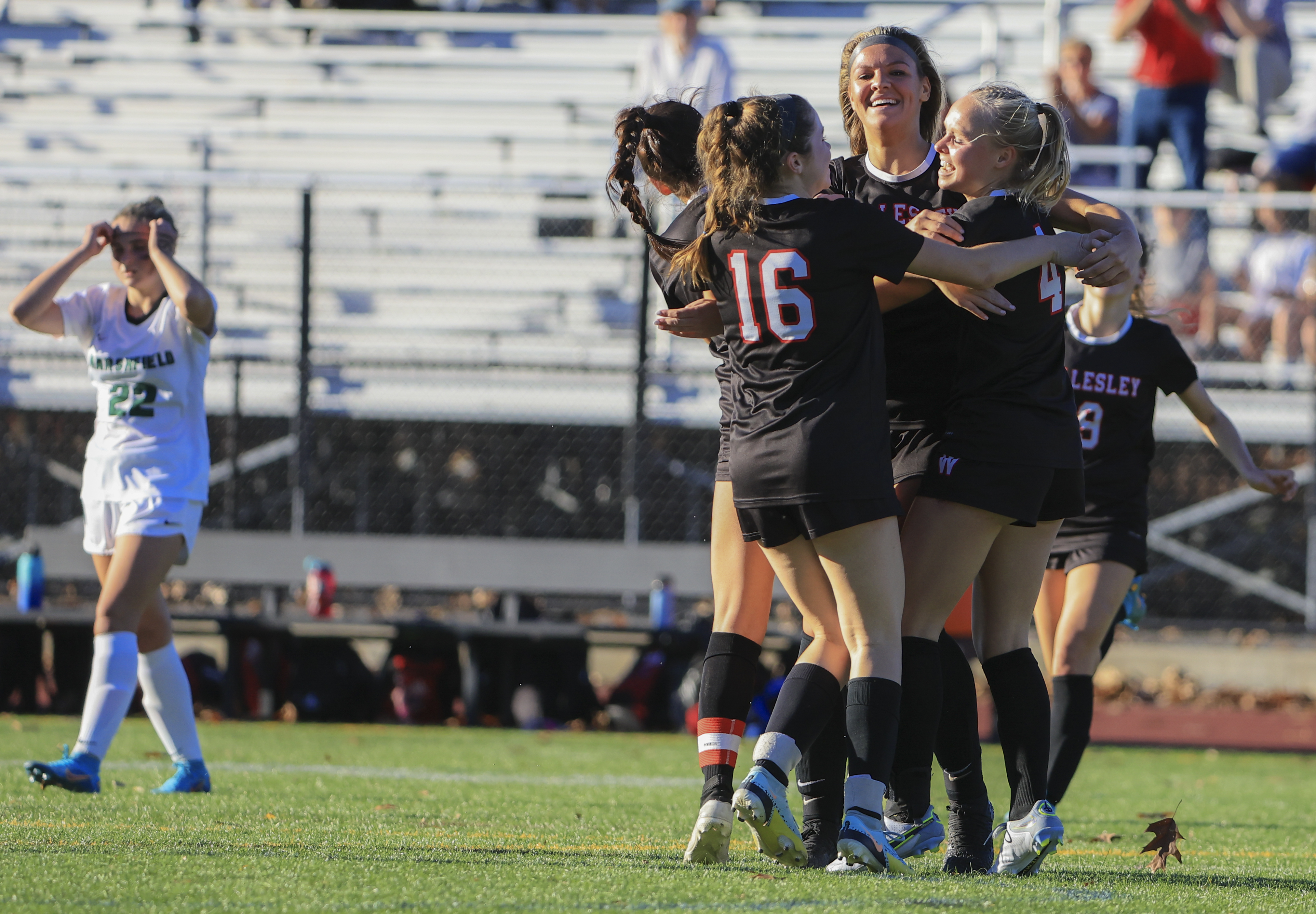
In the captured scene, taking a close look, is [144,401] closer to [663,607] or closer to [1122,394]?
[1122,394]

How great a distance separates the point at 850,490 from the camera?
3688 mm

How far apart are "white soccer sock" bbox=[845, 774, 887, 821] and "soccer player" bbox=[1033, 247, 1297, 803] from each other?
5.47ft

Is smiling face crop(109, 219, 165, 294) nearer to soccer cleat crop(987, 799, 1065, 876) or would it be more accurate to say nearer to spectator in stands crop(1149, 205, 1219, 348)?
soccer cleat crop(987, 799, 1065, 876)

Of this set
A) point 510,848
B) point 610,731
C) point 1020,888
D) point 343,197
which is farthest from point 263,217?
point 1020,888

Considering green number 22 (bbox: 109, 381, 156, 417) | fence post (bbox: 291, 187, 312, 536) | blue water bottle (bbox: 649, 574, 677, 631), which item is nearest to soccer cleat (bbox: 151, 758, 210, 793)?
green number 22 (bbox: 109, 381, 156, 417)

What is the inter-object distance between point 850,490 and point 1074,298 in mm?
7573

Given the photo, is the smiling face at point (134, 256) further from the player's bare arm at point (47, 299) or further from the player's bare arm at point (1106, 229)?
the player's bare arm at point (1106, 229)

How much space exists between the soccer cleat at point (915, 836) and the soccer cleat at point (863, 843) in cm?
44

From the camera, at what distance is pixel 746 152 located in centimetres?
379

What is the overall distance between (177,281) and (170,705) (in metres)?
1.61

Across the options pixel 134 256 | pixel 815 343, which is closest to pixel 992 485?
pixel 815 343

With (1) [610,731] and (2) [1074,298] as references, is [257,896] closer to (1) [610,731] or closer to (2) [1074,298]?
(1) [610,731]

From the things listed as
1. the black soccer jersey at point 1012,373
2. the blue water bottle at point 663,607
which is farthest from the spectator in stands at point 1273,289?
the black soccer jersey at point 1012,373

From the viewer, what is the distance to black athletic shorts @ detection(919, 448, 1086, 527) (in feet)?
12.9
